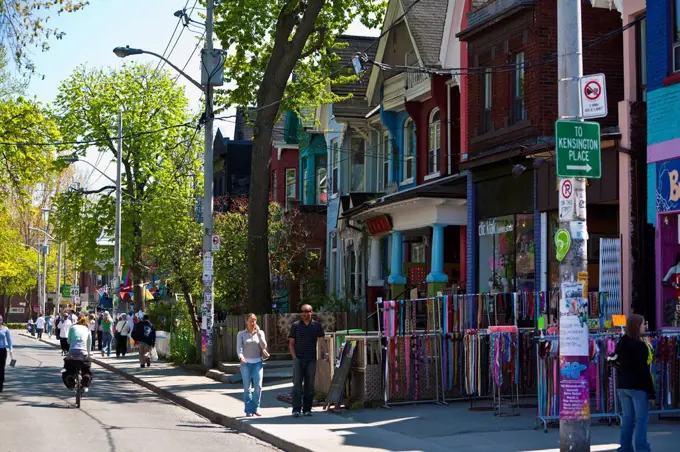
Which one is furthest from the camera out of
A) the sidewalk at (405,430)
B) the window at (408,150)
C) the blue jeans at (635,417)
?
the window at (408,150)

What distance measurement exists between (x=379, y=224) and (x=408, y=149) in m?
2.51

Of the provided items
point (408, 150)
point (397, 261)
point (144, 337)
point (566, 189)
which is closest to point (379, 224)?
point (397, 261)

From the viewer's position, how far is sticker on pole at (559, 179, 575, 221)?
35.4 feet

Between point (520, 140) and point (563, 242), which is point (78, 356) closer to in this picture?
point (520, 140)

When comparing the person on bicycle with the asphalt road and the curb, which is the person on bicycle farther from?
the curb

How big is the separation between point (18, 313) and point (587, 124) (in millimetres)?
109898

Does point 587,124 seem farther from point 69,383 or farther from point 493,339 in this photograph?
point 69,383

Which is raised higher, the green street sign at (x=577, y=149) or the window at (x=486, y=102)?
the window at (x=486, y=102)

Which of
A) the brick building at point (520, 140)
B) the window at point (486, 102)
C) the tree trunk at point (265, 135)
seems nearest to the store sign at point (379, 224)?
the tree trunk at point (265, 135)

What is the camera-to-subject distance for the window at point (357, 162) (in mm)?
35531

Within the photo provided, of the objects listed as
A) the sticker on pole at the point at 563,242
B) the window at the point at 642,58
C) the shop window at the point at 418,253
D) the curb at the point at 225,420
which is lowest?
the curb at the point at 225,420

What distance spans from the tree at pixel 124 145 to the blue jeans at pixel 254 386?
118 ft

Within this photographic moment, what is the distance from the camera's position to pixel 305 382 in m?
17.0

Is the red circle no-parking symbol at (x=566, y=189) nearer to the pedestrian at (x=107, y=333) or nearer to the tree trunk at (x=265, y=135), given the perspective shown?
the tree trunk at (x=265, y=135)
